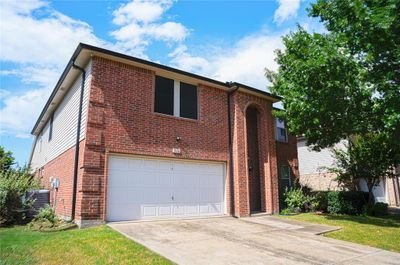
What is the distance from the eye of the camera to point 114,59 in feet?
35.0

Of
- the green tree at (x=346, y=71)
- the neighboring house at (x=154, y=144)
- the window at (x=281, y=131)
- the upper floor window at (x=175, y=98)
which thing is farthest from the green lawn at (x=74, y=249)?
the window at (x=281, y=131)

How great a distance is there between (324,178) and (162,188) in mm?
16059

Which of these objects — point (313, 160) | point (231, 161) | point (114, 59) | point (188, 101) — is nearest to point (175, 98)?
point (188, 101)

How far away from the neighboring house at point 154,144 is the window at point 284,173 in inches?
70.5

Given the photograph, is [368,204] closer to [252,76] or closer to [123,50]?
[252,76]

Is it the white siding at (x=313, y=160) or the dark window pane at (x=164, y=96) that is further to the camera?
the white siding at (x=313, y=160)

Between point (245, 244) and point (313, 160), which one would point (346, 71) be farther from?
point (313, 160)

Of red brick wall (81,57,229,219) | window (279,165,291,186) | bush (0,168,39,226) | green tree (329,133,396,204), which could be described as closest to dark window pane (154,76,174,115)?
red brick wall (81,57,229,219)

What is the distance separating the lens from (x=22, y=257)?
20.5ft

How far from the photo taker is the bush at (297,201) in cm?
1481

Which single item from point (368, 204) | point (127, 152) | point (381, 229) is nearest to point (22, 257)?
point (127, 152)

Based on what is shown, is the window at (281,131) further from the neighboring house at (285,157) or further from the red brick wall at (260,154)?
the red brick wall at (260,154)

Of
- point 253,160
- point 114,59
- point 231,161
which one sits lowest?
point 231,161

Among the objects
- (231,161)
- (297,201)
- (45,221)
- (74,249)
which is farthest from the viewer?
(297,201)
